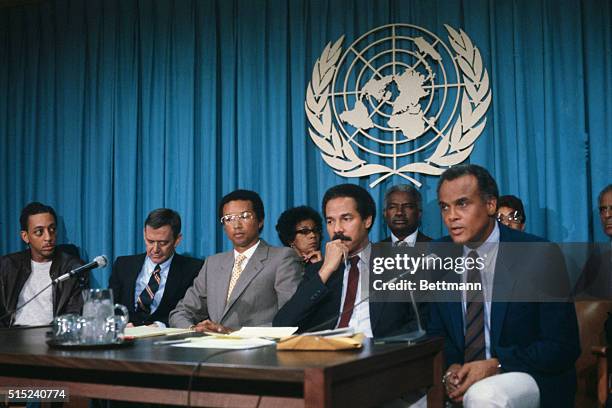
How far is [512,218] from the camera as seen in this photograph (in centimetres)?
439

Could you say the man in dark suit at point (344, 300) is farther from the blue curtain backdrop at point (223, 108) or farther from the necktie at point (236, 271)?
the blue curtain backdrop at point (223, 108)

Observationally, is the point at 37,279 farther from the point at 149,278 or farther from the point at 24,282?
the point at 149,278

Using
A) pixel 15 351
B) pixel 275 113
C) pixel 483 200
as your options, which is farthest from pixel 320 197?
pixel 15 351

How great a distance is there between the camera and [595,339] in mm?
3760

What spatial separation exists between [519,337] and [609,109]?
7.76 feet

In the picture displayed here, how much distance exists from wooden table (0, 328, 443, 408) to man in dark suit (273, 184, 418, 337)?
1.33 ft

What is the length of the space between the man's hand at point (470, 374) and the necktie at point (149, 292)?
2566 mm

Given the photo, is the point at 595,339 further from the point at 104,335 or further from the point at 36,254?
the point at 36,254

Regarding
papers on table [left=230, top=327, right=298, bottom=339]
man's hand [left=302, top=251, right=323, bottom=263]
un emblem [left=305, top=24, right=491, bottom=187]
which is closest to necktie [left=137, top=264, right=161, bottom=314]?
man's hand [left=302, top=251, right=323, bottom=263]

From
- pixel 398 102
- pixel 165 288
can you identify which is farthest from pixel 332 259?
pixel 398 102

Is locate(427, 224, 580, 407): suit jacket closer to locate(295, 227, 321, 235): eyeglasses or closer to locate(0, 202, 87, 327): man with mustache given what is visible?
locate(295, 227, 321, 235): eyeglasses

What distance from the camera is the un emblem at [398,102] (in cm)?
476

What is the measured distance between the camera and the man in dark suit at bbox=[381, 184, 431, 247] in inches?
177

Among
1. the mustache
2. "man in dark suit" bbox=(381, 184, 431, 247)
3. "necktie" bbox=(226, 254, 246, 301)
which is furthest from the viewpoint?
Answer: "man in dark suit" bbox=(381, 184, 431, 247)
